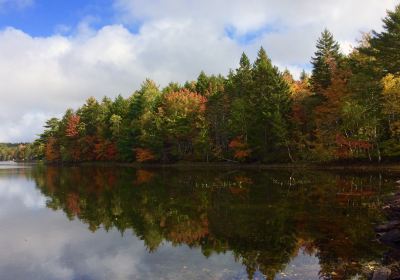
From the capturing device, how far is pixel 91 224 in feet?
74.5

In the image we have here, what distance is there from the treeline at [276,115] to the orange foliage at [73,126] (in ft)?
38.8

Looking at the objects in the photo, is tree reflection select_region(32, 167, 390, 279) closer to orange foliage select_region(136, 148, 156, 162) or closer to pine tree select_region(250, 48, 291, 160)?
pine tree select_region(250, 48, 291, 160)

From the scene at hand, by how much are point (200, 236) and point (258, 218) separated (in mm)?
4668

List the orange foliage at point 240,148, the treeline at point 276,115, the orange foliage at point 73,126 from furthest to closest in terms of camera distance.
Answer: the orange foliage at point 73,126 < the orange foliage at point 240,148 < the treeline at point 276,115

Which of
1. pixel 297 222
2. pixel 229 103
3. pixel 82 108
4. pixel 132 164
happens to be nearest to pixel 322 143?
pixel 229 103

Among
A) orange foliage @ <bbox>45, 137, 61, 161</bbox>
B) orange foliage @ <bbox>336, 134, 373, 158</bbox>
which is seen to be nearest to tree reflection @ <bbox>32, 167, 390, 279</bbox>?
orange foliage @ <bbox>336, 134, 373, 158</bbox>

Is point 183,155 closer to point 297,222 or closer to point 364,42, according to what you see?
point 364,42

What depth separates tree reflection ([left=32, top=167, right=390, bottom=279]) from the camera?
1462 centimetres

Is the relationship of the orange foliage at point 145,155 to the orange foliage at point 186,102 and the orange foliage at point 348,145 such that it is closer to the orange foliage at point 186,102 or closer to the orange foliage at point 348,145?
the orange foliage at point 186,102

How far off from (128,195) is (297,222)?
19.0 metres

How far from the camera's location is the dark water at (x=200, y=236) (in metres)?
13.5

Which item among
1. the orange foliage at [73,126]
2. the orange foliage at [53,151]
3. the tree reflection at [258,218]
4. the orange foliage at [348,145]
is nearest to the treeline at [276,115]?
the orange foliage at [348,145]

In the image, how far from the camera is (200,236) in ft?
60.5

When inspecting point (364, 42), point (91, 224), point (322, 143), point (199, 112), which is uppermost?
point (364, 42)
